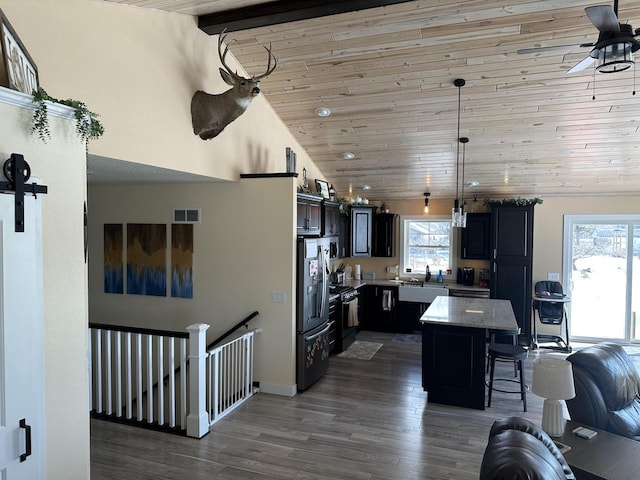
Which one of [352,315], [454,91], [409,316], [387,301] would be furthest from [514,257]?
[454,91]

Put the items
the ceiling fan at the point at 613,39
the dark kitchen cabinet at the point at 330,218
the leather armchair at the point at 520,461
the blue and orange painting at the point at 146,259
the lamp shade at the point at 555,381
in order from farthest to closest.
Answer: the dark kitchen cabinet at the point at 330,218 → the blue and orange painting at the point at 146,259 → the lamp shade at the point at 555,381 → the ceiling fan at the point at 613,39 → the leather armchair at the point at 520,461

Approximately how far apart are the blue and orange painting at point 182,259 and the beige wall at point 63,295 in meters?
3.10

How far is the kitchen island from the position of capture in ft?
15.6

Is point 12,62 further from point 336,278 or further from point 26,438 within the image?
point 336,278

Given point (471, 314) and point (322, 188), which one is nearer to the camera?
point (471, 314)

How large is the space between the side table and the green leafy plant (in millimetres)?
3239

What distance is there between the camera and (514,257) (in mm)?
7348

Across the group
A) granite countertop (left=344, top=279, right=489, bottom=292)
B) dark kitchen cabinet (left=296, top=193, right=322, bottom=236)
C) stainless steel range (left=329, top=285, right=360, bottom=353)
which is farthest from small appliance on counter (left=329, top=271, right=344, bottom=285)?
dark kitchen cabinet (left=296, top=193, right=322, bottom=236)

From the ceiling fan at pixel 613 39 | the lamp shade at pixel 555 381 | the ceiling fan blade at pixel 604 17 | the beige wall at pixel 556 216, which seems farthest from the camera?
the beige wall at pixel 556 216

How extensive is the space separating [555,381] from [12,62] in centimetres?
355

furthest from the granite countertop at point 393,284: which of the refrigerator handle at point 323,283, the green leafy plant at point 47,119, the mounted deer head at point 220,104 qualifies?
the green leafy plant at point 47,119

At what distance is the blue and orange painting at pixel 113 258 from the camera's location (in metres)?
5.82

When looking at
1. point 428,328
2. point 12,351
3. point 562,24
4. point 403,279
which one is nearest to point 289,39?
point 562,24

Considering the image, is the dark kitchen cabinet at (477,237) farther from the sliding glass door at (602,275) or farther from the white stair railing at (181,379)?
the white stair railing at (181,379)
